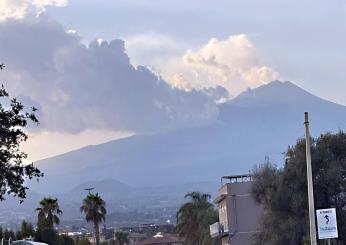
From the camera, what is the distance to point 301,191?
46.7m

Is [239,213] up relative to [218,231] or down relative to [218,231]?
up

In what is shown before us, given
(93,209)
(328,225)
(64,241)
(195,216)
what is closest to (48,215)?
(64,241)

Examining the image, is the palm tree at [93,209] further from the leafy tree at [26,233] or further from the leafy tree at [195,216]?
the leafy tree at [195,216]

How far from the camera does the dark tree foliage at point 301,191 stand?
46.5 metres

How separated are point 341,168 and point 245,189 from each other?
77.7ft

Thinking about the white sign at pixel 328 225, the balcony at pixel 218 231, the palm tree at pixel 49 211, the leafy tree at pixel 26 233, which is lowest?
the balcony at pixel 218 231


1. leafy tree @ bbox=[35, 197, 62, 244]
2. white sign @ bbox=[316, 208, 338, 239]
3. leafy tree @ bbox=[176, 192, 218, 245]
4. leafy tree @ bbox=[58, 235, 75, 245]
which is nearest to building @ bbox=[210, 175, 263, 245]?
leafy tree @ bbox=[35, 197, 62, 244]

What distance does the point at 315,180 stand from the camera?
47.1m

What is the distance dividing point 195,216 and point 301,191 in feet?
168

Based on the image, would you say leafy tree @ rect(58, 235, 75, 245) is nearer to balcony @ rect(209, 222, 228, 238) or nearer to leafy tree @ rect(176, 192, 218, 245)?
balcony @ rect(209, 222, 228, 238)

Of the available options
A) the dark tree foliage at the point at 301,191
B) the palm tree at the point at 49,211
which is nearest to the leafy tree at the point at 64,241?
the palm tree at the point at 49,211

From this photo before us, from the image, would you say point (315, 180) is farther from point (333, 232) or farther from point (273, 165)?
point (333, 232)

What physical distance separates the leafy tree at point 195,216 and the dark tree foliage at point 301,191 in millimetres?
44634

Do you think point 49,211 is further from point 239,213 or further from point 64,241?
point 239,213
